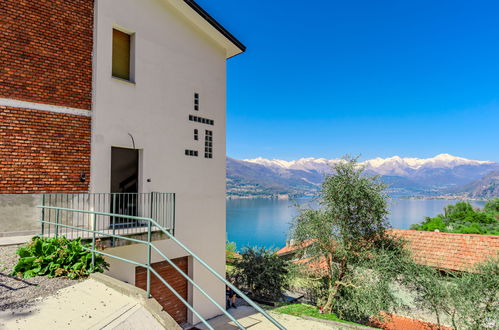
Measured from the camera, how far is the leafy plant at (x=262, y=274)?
55.8 feet

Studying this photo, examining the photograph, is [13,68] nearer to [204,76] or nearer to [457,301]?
[204,76]

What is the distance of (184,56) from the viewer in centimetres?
1191

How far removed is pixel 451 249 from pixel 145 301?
1998 cm

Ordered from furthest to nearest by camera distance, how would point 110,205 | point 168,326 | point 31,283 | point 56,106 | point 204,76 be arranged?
1. point 204,76
2. point 110,205
3. point 56,106
4. point 31,283
5. point 168,326

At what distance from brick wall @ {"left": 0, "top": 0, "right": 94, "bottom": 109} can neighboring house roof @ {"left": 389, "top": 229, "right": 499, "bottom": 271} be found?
654 inches

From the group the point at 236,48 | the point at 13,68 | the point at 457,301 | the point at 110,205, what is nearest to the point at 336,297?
the point at 457,301

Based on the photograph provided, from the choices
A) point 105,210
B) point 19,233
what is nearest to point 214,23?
point 105,210

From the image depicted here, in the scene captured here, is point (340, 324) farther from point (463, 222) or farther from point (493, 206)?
point (493, 206)

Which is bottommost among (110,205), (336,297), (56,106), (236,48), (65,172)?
(336,297)

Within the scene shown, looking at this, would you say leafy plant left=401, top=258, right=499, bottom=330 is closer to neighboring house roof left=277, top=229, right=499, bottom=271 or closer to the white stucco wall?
neighboring house roof left=277, top=229, right=499, bottom=271

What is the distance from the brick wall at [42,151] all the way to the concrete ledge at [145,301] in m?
4.67

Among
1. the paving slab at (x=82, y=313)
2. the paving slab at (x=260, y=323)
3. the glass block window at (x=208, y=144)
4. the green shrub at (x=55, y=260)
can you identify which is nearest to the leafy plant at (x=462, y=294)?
the paving slab at (x=260, y=323)

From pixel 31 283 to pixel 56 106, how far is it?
5.50m

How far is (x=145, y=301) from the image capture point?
4344mm
